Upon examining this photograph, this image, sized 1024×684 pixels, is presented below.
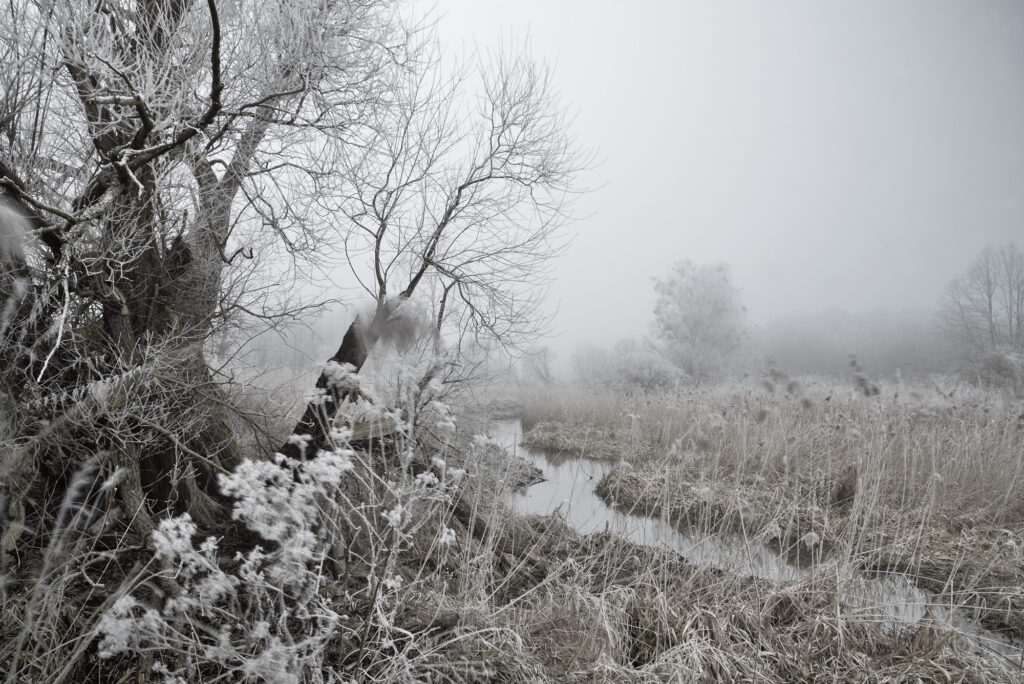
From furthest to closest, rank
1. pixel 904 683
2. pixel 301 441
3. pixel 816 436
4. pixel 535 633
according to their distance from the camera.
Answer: pixel 816 436 < pixel 535 633 < pixel 904 683 < pixel 301 441

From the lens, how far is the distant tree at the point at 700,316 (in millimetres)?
27900

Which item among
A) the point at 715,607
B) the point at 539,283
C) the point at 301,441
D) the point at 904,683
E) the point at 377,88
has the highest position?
the point at 377,88

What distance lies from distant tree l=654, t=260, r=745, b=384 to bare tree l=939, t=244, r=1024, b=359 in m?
12.2

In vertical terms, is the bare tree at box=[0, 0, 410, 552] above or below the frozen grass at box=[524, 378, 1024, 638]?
above

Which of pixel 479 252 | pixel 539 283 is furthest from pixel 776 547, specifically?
pixel 479 252

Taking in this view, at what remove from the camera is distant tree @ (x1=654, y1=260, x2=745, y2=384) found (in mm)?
27900

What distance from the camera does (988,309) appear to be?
45.8ft

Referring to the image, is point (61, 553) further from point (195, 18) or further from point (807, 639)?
point (807, 639)

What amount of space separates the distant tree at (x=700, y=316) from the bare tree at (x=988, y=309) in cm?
1217

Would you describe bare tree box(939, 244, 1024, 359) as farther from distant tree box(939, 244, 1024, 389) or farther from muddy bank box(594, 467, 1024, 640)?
muddy bank box(594, 467, 1024, 640)

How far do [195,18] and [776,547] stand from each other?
294 inches

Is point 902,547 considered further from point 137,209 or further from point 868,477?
point 137,209

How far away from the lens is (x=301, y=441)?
204 cm

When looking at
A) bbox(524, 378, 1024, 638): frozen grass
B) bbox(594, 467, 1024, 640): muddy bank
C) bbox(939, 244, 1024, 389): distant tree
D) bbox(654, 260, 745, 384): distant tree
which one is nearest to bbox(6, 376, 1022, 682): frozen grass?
bbox(594, 467, 1024, 640): muddy bank
